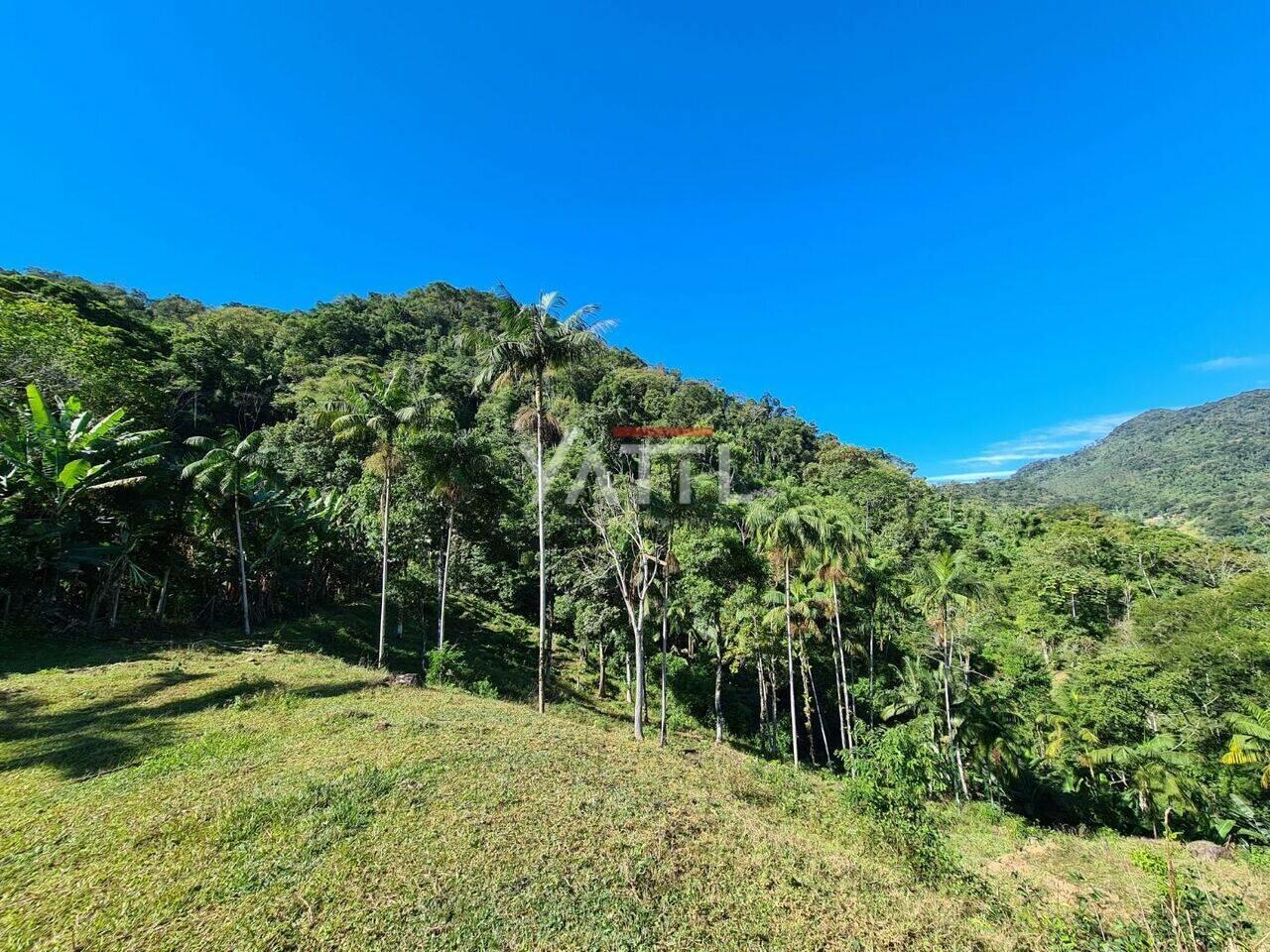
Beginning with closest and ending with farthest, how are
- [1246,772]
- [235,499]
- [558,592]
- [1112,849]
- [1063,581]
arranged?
[1112,849]
[235,499]
[1246,772]
[558,592]
[1063,581]

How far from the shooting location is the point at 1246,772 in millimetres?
22047

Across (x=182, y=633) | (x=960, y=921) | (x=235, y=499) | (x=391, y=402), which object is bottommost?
(x=960, y=921)

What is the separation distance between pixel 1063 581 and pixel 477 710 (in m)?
54.8

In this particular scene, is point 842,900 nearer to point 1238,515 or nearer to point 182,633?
point 182,633

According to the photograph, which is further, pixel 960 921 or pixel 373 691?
pixel 373 691

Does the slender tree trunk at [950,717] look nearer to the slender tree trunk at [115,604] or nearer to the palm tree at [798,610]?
the palm tree at [798,610]

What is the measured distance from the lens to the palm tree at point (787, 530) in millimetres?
21175

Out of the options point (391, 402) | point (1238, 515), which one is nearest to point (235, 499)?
point (391, 402)

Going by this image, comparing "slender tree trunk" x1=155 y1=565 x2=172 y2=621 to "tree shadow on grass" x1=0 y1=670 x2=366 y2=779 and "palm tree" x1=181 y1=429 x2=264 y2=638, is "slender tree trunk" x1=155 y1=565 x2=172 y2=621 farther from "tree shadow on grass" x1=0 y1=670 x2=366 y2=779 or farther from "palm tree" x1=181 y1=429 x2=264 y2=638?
"tree shadow on grass" x1=0 y1=670 x2=366 y2=779

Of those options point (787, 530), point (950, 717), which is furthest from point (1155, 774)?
point (787, 530)

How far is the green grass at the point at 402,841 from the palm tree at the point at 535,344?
5.90 m

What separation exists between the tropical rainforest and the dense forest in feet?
0.47

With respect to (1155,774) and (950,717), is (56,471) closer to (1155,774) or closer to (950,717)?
(950,717)

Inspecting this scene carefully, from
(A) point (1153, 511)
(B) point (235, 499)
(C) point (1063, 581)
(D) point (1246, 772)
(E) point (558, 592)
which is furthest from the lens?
(A) point (1153, 511)
